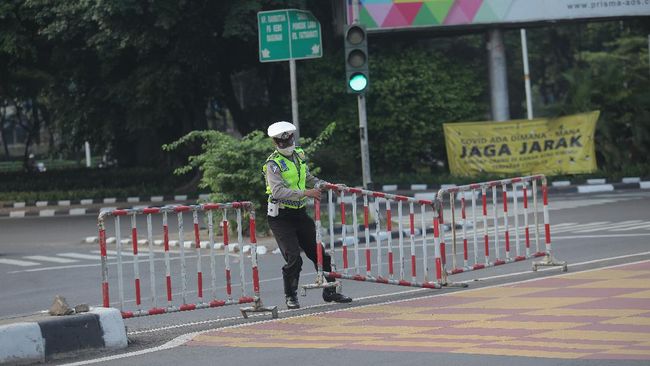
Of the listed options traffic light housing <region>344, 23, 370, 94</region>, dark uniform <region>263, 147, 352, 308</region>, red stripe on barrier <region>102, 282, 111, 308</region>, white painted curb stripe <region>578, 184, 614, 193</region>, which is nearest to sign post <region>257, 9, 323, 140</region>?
traffic light housing <region>344, 23, 370, 94</region>

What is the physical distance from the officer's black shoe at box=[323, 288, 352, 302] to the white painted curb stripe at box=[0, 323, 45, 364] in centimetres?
368

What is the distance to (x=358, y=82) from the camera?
20.8 m

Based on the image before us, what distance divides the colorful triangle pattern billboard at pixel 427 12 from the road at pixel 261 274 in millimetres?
7279

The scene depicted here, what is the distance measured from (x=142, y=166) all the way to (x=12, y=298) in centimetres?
2867

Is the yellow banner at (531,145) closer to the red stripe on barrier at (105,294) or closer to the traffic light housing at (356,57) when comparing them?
the traffic light housing at (356,57)

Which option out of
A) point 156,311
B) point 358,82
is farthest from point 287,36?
point 156,311

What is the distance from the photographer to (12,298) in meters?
16.0

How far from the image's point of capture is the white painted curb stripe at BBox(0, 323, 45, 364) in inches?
379

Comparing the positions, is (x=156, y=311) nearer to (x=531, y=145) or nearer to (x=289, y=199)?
(x=289, y=199)

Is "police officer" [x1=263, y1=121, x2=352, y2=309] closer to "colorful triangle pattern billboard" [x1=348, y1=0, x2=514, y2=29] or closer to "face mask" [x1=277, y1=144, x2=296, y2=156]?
"face mask" [x1=277, y1=144, x2=296, y2=156]

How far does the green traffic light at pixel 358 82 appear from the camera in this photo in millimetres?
20672

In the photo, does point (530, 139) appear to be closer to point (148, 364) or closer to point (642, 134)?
point (642, 134)

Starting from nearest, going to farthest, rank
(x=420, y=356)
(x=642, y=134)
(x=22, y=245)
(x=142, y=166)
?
(x=420, y=356), (x=22, y=245), (x=642, y=134), (x=142, y=166)

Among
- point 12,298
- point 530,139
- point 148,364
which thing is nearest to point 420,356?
point 148,364
